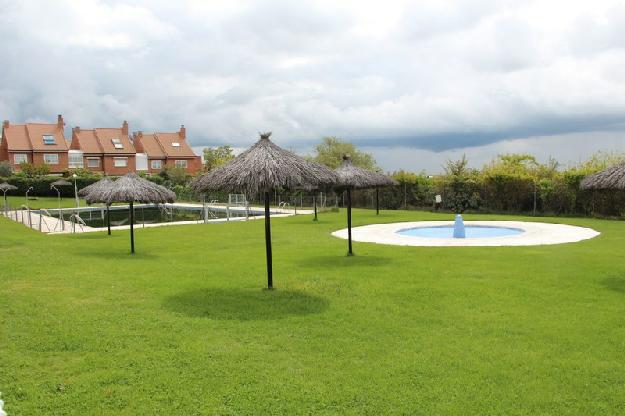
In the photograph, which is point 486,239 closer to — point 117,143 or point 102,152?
point 102,152

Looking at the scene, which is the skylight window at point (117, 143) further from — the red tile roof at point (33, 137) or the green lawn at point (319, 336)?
the green lawn at point (319, 336)

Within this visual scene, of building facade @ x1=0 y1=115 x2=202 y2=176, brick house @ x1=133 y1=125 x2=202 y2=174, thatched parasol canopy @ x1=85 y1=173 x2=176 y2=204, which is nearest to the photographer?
thatched parasol canopy @ x1=85 y1=173 x2=176 y2=204

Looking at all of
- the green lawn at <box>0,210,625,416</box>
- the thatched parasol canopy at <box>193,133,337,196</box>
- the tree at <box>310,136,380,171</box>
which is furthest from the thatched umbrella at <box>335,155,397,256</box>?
the tree at <box>310,136,380,171</box>

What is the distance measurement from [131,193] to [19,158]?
4834cm

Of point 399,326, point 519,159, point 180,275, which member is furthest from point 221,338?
point 519,159

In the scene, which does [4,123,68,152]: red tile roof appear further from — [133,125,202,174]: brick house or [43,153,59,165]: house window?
[133,125,202,174]: brick house

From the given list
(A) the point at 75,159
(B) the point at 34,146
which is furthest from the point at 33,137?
(A) the point at 75,159

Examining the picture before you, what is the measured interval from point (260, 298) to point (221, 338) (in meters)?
2.03

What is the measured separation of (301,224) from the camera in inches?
877

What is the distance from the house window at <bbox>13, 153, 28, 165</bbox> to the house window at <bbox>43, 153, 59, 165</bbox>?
176 centimetres

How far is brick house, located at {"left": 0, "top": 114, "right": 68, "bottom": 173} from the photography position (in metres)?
54.8

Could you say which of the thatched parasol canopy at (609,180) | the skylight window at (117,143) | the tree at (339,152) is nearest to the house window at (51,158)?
the skylight window at (117,143)

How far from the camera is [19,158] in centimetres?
5481

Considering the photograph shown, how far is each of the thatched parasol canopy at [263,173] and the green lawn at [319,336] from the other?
6.13 feet
